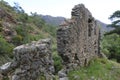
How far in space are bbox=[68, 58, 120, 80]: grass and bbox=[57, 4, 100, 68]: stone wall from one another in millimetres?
341

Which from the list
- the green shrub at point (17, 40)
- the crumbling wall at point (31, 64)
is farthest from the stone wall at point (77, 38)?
the green shrub at point (17, 40)

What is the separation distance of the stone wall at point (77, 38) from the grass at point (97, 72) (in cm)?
34

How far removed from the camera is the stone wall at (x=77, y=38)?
1415cm

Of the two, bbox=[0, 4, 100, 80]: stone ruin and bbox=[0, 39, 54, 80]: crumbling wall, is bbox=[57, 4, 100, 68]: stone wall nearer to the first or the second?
bbox=[0, 4, 100, 80]: stone ruin

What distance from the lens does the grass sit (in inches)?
602

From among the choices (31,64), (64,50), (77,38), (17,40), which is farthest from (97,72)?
(17,40)

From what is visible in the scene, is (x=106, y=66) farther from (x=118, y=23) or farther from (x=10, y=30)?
(x=118, y=23)

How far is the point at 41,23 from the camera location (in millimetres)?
53375

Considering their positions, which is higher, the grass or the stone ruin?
the stone ruin

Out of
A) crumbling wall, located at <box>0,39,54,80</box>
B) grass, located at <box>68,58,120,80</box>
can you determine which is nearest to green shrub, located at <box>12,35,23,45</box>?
grass, located at <box>68,58,120,80</box>

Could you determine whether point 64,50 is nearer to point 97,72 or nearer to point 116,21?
point 97,72

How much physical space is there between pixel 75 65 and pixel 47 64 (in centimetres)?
698

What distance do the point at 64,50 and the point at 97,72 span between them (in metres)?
3.10

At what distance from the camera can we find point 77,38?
15703 millimetres
